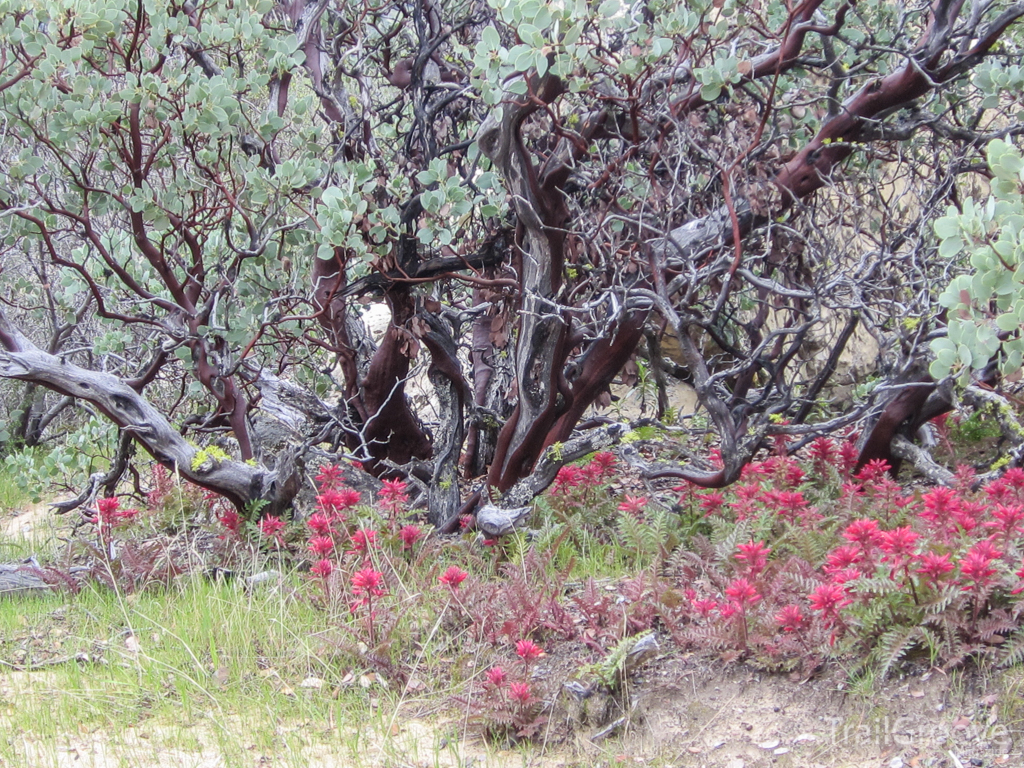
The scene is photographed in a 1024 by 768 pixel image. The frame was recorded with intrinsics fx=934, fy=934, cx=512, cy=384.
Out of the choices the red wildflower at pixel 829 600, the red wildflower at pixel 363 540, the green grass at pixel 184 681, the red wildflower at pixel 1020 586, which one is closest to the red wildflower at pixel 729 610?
the red wildflower at pixel 829 600

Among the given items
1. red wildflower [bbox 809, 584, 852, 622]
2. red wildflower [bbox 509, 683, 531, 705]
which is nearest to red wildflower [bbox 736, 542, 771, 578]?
red wildflower [bbox 809, 584, 852, 622]

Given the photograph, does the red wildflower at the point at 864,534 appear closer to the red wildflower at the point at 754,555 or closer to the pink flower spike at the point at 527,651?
the red wildflower at the point at 754,555

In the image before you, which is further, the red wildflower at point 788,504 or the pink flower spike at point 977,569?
the red wildflower at point 788,504

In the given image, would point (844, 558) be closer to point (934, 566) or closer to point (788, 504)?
point (934, 566)

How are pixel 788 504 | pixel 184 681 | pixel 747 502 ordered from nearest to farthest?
pixel 184 681, pixel 788 504, pixel 747 502

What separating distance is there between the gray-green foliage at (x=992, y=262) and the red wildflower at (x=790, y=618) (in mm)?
840

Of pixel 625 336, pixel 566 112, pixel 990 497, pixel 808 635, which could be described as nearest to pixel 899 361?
pixel 990 497

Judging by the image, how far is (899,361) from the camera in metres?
3.94

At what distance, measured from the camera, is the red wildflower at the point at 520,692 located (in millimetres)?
2656

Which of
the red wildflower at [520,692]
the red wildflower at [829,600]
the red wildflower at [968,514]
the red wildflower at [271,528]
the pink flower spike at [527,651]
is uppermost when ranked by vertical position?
the red wildflower at [968,514]

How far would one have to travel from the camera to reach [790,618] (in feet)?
8.77

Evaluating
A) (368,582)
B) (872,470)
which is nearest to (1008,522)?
(872,470)

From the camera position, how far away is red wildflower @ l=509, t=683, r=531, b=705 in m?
2.66

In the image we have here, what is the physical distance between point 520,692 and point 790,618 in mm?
800
